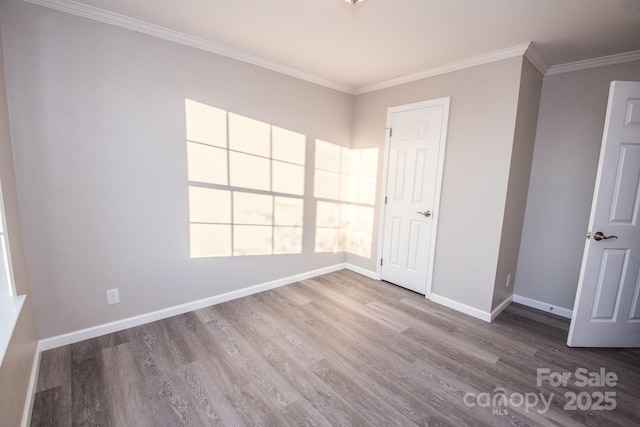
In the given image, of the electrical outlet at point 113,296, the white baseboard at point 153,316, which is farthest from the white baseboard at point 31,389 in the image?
the electrical outlet at point 113,296

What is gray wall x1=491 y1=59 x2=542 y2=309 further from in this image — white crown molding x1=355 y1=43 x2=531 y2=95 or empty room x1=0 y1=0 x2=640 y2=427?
white crown molding x1=355 y1=43 x2=531 y2=95

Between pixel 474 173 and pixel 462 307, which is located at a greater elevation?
pixel 474 173

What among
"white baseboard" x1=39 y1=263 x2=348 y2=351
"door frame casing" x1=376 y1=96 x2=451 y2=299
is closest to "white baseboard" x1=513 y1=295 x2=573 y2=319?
"door frame casing" x1=376 y1=96 x2=451 y2=299

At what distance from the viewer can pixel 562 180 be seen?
2.74 meters

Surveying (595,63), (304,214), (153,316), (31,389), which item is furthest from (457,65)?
(31,389)

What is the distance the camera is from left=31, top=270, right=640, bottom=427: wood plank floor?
1.56 m

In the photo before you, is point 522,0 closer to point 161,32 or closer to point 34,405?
point 161,32

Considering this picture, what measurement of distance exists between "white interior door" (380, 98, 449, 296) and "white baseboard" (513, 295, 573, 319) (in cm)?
103

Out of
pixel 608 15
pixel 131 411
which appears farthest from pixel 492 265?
pixel 131 411

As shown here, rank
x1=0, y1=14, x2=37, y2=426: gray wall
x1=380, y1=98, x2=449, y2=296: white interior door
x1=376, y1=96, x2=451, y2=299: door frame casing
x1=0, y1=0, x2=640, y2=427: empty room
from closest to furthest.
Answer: x1=0, y1=14, x2=37, y2=426: gray wall → x1=0, y1=0, x2=640, y2=427: empty room → x1=376, y1=96, x2=451, y2=299: door frame casing → x1=380, y1=98, x2=449, y2=296: white interior door

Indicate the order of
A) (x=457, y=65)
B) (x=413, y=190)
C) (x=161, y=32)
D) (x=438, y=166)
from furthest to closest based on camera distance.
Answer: (x=413, y=190) < (x=438, y=166) < (x=457, y=65) < (x=161, y=32)

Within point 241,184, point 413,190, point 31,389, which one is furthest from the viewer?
point 413,190

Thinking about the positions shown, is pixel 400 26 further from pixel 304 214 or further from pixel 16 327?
pixel 16 327

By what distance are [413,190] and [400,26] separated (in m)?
1.63
